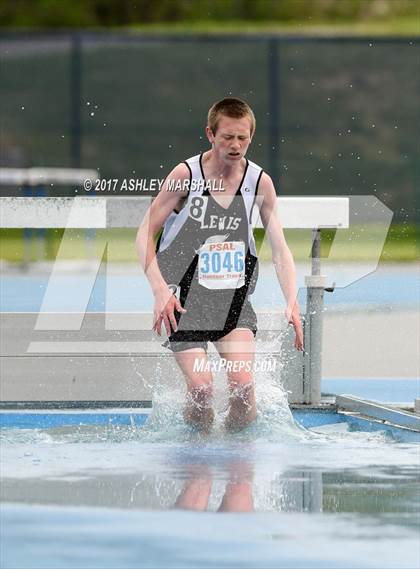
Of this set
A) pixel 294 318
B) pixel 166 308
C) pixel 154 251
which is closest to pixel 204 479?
pixel 166 308

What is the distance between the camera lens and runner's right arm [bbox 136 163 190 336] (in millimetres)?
7117

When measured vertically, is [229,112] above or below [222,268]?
above

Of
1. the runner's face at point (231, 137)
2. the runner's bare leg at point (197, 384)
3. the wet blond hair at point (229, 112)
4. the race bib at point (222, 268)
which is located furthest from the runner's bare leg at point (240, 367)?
the wet blond hair at point (229, 112)

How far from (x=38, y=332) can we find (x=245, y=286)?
11.5 ft

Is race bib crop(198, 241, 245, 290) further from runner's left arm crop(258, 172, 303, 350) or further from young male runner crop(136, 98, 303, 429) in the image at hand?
runner's left arm crop(258, 172, 303, 350)

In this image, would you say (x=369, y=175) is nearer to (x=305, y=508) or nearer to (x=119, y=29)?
(x=119, y=29)

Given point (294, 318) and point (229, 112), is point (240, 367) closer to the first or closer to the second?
point (294, 318)

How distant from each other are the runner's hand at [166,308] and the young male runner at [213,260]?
26 cm

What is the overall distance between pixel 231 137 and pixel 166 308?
0.86 metres

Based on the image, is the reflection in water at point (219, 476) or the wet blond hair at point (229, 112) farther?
the wet blond hair at point (229, 112)

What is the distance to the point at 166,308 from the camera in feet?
23.3

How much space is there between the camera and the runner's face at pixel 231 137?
732 cm

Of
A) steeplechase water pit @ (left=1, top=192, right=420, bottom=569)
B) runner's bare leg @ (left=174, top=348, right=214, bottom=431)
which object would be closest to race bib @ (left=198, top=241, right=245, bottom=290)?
runner's bare leg @ (left=174, top=348, right=214, bottom=431)

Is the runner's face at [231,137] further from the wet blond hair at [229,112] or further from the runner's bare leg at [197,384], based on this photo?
the runner's bare leg at [197,384]
